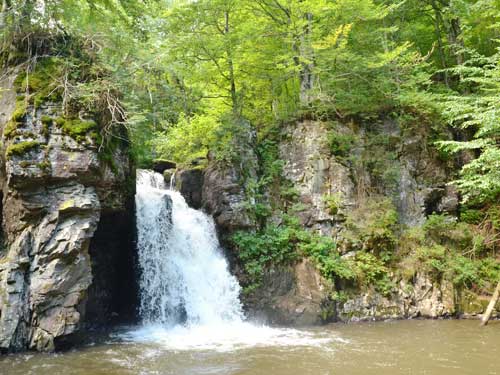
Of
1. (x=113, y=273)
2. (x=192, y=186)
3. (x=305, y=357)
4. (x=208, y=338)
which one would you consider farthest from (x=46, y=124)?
(x=305, y=357)

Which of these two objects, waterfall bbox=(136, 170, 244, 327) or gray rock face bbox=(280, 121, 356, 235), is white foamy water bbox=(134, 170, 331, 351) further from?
gray rock face bbox=(280, 121, 356, 235)

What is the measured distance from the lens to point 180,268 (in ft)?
33.7

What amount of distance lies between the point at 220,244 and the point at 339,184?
12.8 feet

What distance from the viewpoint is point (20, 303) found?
7227mm

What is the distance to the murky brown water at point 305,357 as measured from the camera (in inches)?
249

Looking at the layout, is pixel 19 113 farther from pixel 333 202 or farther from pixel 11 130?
pixel 333 202

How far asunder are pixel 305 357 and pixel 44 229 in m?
5.41

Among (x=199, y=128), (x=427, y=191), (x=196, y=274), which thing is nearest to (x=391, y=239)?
(x=427, y=191)

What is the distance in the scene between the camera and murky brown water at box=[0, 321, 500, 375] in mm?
6316

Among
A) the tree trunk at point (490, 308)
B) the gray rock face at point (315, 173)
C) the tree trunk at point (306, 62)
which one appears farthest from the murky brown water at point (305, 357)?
the tree trunk at point (306, 62)

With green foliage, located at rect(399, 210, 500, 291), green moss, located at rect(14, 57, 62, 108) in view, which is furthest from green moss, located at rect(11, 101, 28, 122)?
green foliage, located at rect(399, 210, 500, 291)

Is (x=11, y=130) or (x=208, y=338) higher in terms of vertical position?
(x=11, y=130)

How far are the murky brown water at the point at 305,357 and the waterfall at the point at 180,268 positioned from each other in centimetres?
167

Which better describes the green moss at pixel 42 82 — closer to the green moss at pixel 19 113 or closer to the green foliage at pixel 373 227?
the green moss at pixel 19 113
